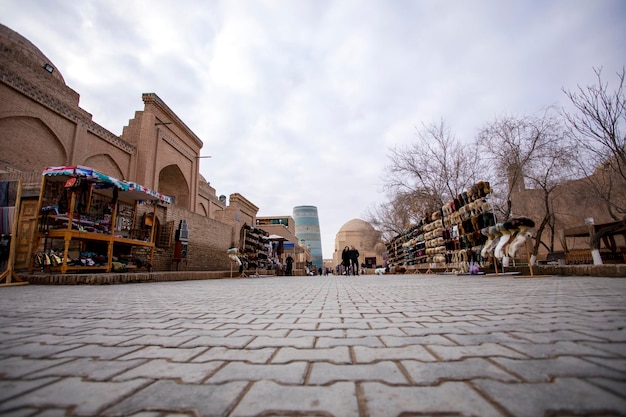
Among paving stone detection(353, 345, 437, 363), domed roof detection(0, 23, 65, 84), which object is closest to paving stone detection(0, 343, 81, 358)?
paving stone detection(353, 345, 437, 363)

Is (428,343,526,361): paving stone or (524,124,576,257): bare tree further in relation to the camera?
(524,124,576,257): bare tree

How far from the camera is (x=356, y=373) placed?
1.26 metres

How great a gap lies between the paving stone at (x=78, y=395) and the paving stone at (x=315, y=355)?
60 cm

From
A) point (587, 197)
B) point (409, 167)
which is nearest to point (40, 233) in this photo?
point (409, 167)

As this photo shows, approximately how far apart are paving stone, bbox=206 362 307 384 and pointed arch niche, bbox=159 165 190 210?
847 inches

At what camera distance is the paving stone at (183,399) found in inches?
38.1

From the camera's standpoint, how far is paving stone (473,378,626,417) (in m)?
0.90

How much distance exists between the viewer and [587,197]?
48.5ft

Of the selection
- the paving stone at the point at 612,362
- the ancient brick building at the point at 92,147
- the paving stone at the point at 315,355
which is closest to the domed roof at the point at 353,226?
the ancient brick building at the point at 92,147

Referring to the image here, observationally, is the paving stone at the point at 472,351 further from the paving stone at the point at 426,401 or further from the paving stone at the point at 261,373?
the paving stone at the point at 261,373

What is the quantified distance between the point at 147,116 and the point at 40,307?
17213mm

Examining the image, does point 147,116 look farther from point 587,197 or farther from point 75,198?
point 587,197

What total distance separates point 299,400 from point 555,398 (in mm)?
819

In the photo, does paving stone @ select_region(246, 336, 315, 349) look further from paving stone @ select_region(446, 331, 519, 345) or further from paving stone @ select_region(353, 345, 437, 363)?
paving stone @ select_region(446, 331, 519, 345)
